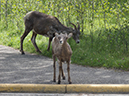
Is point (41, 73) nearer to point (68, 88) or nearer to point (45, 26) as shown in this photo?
point (68, 88)

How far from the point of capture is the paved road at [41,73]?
7207 millimetres

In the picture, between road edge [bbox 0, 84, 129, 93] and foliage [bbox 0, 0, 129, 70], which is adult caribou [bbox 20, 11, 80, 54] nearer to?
foliage [bbox 0, 0, 129, 70]

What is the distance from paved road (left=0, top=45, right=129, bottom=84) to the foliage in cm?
82

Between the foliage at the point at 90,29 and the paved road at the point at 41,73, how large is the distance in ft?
2.70

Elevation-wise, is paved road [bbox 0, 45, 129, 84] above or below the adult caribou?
below

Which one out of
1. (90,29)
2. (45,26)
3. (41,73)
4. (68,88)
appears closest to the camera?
(68,88)

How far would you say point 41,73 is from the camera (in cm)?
822

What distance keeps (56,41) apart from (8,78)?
1812 mm

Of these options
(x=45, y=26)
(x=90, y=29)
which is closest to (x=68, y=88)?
(x=45, y=26)

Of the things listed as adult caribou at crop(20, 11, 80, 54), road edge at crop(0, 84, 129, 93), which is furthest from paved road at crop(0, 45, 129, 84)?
adult caribou at crop(20, 11, 80, 54)

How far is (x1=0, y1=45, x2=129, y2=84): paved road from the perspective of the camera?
7.21m

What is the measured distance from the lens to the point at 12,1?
1669 centimetres

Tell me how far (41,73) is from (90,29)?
Answer: 236 inches

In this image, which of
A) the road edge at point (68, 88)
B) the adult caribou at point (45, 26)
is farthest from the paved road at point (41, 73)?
the adult caribou at point (45, 26)
